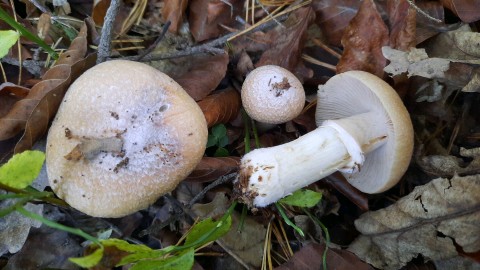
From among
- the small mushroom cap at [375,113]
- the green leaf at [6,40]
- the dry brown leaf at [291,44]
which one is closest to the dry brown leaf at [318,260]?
the small mushroom cap at [375,113]

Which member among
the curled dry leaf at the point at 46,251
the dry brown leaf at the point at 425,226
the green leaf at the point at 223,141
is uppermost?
the green leaf at the point at 223,141

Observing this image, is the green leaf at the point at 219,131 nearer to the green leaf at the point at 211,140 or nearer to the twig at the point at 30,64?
the green leaf at the point at 211,140

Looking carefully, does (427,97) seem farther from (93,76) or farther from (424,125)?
(93,76)

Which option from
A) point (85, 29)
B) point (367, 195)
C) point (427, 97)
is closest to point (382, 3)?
point (427, 97)

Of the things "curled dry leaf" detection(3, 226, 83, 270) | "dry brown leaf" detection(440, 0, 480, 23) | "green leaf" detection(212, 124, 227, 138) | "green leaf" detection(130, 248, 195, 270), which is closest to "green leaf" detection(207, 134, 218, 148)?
"green leaf" detection(212, 124, 227, 138)

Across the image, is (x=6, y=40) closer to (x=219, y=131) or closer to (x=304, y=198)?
(x=219, y=131)

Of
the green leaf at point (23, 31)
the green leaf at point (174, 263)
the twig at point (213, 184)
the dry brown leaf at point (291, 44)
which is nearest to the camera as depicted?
the green leaf at point (174, 263)

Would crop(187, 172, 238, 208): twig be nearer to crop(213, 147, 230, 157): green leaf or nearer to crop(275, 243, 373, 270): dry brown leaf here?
crop(213, 147, 230, 157): green leaf
